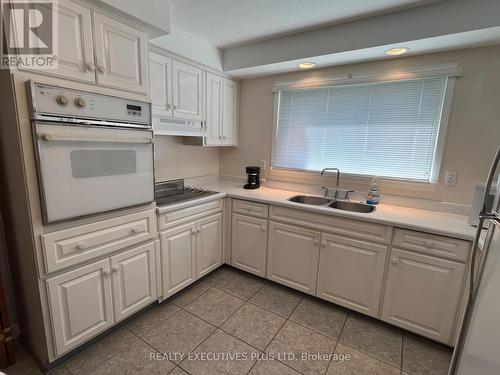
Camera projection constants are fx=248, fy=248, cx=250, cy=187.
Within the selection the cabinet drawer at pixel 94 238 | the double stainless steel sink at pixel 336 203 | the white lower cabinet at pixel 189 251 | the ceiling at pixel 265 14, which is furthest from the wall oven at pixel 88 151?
the double stainless steel sink at pixel 336 203

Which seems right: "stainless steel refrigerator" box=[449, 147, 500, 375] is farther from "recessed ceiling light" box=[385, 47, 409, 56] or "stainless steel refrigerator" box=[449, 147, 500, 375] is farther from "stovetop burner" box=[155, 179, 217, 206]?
"stovetop burner" box=[155, 179, 217, 206]

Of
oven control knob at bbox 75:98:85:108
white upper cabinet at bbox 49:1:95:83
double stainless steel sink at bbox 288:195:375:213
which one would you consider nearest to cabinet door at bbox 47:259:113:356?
oven control knob at bbox 75:98:85:108

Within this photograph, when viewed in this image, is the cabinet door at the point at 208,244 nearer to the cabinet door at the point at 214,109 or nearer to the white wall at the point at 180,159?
the white wall at the point at 180,159

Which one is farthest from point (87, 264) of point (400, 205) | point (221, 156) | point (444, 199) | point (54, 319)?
point (444, 199)

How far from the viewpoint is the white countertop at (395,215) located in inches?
65.8

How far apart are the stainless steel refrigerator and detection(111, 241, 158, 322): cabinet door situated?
6.23 ft

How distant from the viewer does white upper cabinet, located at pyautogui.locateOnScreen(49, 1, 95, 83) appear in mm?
1299

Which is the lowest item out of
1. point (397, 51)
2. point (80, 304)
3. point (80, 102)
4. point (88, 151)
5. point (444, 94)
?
point (80, 304)

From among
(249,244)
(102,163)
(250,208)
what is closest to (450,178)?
(250,208)

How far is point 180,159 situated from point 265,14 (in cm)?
161

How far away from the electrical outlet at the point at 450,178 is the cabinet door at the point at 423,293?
75cm

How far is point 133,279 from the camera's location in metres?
1.82

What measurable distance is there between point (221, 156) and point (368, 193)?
72.7 inches

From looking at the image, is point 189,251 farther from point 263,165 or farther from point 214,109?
point 214,109
